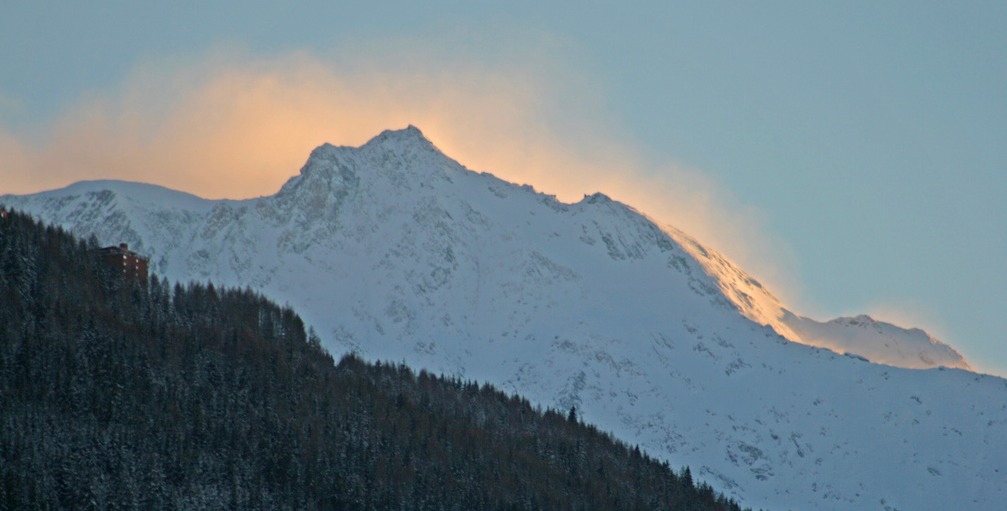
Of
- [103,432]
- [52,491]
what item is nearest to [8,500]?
[52,491]

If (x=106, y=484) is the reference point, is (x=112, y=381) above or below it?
above

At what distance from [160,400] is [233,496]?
1601cm

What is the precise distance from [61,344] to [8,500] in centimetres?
3440

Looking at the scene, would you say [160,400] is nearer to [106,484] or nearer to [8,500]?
[106,484]

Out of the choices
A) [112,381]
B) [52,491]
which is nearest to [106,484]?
[52,491]

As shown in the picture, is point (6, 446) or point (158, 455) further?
point (158, 455)

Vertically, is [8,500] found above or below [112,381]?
below

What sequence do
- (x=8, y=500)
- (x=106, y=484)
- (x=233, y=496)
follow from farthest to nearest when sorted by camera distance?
(x=233, y=496) → (x=106, y=484) → (x=8, y=500)

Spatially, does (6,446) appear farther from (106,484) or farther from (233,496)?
(233,496)

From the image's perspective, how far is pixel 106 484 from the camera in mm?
177500

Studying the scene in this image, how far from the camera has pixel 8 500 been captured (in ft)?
543

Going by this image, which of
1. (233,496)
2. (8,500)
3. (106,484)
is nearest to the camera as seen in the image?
(8,500)

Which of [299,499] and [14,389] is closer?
[14,389]

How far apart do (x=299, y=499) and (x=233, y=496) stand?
1048cm
